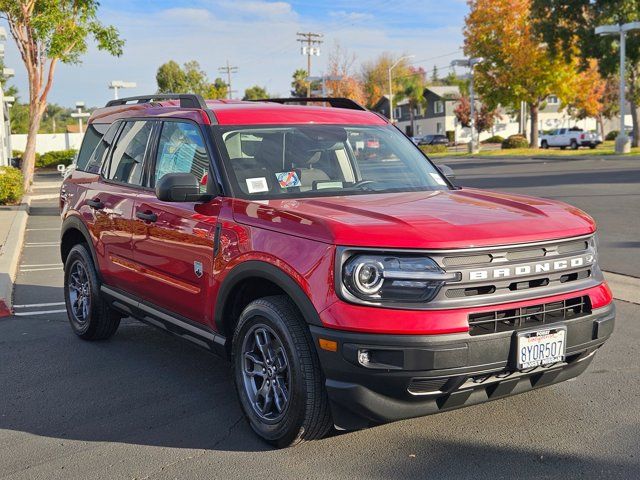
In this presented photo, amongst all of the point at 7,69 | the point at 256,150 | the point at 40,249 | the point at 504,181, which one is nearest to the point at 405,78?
the point at 7,69

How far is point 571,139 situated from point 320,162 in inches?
2076

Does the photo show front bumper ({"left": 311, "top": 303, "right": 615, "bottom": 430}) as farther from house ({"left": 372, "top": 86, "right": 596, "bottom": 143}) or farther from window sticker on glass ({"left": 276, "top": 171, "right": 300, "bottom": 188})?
house ({"left": 372, "top": 86, "right": 596, "bottom": 143})

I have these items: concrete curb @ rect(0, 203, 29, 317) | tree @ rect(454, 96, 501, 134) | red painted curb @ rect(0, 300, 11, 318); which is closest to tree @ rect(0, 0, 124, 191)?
concrete curb @ rect(0, 203, 29, 317)

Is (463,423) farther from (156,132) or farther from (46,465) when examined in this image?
(156,132)

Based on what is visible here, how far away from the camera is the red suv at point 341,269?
3.58m

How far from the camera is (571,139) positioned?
2128 inches

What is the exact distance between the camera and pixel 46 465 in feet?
13.1

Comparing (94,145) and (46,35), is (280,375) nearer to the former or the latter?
(94,145)

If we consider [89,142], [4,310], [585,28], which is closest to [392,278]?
[89,142]

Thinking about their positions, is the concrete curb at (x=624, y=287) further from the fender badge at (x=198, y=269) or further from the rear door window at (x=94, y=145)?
the rear door window at (x=94, y=145)

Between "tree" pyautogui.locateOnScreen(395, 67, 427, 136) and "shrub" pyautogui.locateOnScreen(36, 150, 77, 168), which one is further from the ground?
"tree" pyautogui.locateOnScreen(395, 67, 427, 136)

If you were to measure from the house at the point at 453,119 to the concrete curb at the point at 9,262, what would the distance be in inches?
3020

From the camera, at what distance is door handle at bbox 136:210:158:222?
5.10 metres

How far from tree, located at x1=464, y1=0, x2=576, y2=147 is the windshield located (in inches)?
1793
